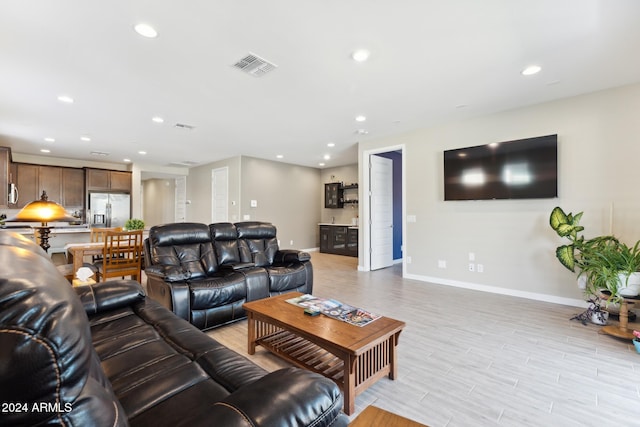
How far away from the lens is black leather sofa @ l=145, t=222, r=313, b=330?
9.00 feet

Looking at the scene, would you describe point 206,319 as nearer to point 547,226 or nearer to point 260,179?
point 547,226

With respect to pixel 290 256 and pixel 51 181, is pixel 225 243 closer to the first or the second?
pixel 290 256

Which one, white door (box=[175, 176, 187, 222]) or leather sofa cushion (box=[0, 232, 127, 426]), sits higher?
white door (box=[175, 176, 187, 222])

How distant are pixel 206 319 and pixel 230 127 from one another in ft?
10.5

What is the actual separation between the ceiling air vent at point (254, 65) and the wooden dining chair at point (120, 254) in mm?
2494

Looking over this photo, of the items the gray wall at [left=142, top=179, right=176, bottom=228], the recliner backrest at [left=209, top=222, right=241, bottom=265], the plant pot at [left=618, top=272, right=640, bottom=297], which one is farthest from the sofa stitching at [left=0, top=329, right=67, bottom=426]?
the gray wall at [left=142, top=179, right=176, bottom=228]

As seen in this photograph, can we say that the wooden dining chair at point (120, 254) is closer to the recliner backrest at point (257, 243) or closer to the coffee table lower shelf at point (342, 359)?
the recliner backrest at point (257, 243)

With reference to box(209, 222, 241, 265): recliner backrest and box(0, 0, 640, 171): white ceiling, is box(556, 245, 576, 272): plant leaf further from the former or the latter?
box(209, 222, 241, 265): recliner backrest

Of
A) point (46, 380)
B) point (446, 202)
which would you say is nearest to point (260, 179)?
point (446, 202)

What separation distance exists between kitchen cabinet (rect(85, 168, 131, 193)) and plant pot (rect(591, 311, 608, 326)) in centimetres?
927

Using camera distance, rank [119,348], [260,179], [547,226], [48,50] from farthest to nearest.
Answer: [260,179], [547,226], [48,50], [119,348]

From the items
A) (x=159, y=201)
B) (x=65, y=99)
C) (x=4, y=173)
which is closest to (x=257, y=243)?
(x=65, y=99)

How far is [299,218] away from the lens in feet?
27.5

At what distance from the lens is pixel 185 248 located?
337 cm
